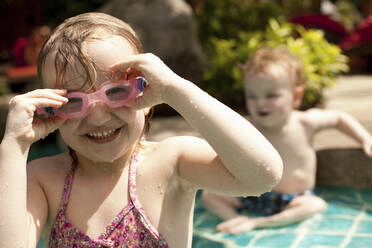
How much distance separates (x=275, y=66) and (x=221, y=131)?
233 centimetres

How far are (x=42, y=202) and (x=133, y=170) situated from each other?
456 millimetres

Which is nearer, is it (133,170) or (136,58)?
Answer: (136,58)

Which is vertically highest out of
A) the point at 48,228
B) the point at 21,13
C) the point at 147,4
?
the point at 48,228

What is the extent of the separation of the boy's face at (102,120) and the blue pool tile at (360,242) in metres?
2.27

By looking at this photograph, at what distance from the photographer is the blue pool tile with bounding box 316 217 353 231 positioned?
12.6 feet

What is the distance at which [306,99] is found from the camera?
5.91m

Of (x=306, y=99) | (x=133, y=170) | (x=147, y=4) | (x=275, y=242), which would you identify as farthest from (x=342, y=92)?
(x=133, y=170)

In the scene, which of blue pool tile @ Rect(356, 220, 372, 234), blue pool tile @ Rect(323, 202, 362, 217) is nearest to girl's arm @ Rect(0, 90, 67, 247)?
blue pool tile @ Rect(356, 220, 372, 234)

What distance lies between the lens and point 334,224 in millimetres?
3914

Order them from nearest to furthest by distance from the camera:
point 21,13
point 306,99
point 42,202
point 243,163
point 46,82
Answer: point 243,163, point 46,82, point 42,202, point 306,99, point 21,13

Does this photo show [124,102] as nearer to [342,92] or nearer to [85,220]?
[85,220]

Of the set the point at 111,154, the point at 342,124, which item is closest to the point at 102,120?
the point at 111,154

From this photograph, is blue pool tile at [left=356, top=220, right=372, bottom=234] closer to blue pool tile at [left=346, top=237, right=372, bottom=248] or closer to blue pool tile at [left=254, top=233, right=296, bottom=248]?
blue pool tile at [left=346, top=237, right=372, bottom=248]

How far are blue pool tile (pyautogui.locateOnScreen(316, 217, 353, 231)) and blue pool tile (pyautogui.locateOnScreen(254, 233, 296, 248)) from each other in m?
0.29
